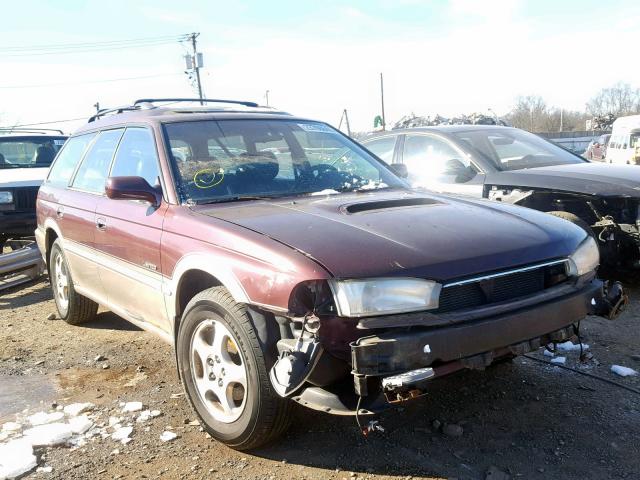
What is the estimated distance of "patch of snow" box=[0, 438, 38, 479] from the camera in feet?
9.38

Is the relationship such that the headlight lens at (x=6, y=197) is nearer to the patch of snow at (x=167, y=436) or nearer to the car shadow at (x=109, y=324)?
the car shadow at (x=109, y=324)

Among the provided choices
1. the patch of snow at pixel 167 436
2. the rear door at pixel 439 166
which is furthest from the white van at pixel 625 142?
the patch of snow at pixel 167 436

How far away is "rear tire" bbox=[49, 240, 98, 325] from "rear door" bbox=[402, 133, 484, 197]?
3.48 metres

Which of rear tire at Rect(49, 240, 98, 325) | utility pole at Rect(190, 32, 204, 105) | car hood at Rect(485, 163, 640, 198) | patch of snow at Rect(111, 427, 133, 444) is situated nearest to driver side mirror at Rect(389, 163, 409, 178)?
car hood at Rect(485, 163, 640, 198)

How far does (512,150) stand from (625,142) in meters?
12.2

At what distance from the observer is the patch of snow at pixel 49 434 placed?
3.14 metres

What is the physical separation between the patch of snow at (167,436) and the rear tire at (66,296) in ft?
7.47

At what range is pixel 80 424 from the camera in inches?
132

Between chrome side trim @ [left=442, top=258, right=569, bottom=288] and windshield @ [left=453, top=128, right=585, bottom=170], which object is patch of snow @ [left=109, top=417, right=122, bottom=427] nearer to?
chrome side trim @ [left=442, top=258, right=569, bottom=288]

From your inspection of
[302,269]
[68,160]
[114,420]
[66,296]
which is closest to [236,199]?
[302,269]

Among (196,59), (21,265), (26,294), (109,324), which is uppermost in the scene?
(196,59)

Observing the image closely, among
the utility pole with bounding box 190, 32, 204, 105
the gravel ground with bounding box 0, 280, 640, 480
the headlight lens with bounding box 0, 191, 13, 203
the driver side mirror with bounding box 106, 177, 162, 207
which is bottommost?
the gravel ground with bounding box 0, 280, 640, 480

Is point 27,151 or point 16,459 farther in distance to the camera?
point 27,151

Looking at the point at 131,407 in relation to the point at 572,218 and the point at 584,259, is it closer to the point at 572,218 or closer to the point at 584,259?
the point at 584,259
